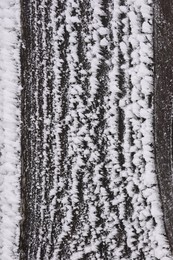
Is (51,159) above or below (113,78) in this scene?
below

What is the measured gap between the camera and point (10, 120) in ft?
2.71

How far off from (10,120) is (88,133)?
0.19 metres

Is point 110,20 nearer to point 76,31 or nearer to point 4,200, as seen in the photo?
point 76,31

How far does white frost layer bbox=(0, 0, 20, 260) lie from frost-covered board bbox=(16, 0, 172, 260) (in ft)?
0.06

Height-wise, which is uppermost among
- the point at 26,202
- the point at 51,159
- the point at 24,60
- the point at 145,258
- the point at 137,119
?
the point at 24,60

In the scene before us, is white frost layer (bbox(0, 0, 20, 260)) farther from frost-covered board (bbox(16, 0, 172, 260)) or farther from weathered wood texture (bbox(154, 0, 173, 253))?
weathered wood texture (bbox(154, 0, 173, 253))

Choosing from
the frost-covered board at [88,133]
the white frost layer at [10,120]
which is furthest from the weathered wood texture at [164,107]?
the white frost layer at [10,120]

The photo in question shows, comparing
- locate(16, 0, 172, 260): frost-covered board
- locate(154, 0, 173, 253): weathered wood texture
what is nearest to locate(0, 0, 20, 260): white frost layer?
locate(16, 0, 172, 260): frost-covered board

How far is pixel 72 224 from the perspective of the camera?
2.70ft

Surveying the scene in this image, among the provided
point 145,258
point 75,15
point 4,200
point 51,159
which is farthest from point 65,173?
point 75,15

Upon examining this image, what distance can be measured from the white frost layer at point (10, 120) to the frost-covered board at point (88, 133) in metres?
0.02

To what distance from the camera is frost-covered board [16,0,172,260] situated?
2.62 ft

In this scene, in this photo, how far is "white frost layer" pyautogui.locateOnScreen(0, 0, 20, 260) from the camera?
819mm

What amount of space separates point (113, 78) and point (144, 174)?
0.24 meters
